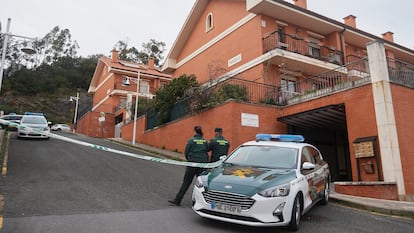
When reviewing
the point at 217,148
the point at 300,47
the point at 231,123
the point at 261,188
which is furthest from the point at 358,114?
the point at 300,47

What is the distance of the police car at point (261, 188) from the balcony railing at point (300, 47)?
1184cm

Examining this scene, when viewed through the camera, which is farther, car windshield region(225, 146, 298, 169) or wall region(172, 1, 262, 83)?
wall region(172, 1, 262, 83)

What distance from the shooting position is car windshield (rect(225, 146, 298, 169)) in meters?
5.70

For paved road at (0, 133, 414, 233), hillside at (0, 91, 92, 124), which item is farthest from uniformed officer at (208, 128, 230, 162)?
hillside at (0, 91, 92, 124)

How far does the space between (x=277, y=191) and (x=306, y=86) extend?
12.6 m

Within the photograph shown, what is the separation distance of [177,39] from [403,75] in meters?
18.0

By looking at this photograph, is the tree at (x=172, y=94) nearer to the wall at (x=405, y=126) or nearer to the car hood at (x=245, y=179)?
the wall at (x=405, y=126)

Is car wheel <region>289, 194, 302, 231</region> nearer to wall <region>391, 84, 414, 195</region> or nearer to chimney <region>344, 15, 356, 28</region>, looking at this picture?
wall <region>391, 84, 414, 195</region>

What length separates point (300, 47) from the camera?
18484 mm

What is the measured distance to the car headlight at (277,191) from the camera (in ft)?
15.1

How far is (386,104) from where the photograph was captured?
375 inches

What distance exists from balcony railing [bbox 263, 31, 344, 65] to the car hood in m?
12.5

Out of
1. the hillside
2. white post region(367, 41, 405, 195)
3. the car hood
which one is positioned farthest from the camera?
the hillside

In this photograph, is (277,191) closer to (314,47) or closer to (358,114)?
(358,114)
